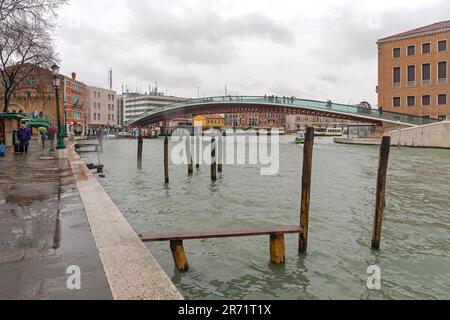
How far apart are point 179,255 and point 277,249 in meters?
1.58

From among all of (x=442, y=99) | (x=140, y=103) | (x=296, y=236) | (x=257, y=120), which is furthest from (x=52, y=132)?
(x=257, y=120)

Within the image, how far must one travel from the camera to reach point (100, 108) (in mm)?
85938

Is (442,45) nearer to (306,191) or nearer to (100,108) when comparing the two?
(306,191)

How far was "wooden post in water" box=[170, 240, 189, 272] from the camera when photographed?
559cm

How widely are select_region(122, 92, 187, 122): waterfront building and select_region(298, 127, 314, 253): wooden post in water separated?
116 m

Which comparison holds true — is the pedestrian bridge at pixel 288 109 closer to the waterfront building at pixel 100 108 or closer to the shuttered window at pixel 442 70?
the shuttered window at pixel 442 70

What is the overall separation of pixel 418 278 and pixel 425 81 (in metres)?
44.5

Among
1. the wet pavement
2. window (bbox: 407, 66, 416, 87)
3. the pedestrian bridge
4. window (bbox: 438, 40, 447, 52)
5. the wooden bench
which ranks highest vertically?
window (bbox: 438, 40, 447, 52)

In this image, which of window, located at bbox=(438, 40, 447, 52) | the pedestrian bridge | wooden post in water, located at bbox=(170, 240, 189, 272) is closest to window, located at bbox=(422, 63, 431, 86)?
window, located at bbox=(438, 40, 447, 52)

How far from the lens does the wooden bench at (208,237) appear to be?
5.30 m

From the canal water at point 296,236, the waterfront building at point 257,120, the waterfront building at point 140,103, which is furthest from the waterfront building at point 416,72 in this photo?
the waterfront building at point 140,103

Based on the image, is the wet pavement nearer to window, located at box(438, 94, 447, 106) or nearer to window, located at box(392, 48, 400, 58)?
window, located at box(438, 94, 447, 106)
